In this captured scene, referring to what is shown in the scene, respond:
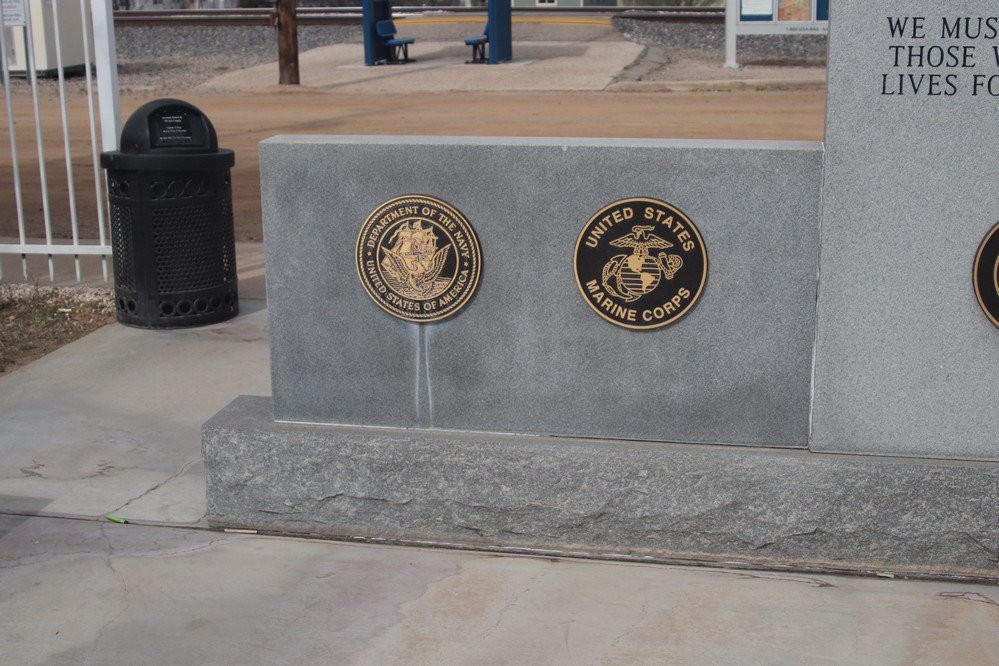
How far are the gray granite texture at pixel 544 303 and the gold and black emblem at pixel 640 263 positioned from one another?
0.04 meters

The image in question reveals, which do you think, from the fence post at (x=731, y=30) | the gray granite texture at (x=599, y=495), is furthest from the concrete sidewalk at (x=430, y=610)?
the fence post at (x=731, y=30)

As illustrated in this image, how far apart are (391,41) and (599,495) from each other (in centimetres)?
2599

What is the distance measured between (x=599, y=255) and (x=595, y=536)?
3.44 ft

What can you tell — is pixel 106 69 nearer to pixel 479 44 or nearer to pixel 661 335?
pixel 661 335

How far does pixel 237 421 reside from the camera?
492 centimetres

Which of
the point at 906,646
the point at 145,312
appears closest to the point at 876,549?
the point at 906,646

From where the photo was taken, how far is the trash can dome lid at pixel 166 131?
289 inches

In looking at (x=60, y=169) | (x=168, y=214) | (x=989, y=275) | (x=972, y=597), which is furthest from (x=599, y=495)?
(x=60, y=169)

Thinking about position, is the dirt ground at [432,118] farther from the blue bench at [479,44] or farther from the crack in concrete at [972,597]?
the crack in concrete at [972,597]

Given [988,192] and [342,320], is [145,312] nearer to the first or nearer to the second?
[342,320]

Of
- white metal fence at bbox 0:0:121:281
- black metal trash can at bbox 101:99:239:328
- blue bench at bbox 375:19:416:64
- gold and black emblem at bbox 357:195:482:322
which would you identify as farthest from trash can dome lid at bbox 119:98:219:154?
blue bench at bbox 375:19:416:64

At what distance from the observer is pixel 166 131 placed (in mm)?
7398

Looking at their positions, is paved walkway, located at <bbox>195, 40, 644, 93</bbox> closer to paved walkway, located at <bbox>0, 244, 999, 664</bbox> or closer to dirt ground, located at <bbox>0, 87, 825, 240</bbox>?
dirt ground, located at <bbox>0, 87, 825, 240</bbox>

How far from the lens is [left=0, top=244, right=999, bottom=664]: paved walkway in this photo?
12.8 ft
